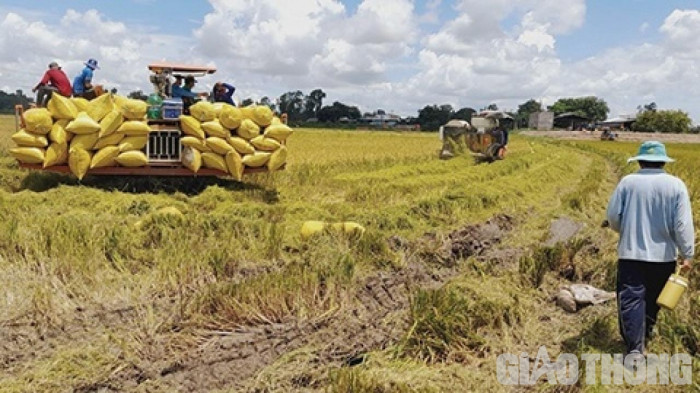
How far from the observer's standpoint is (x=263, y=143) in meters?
8.94

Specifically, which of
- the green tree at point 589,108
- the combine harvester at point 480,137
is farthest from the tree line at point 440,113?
the combine harvester at point 480,137

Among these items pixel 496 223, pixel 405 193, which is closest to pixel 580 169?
pixel 405 193

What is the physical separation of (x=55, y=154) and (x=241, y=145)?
8.46ft

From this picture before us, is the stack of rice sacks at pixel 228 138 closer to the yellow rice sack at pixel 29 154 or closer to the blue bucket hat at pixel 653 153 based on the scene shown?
the yellow rice sack at pixel 29 154

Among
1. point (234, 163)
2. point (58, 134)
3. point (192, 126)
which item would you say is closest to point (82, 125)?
point (58, 134)

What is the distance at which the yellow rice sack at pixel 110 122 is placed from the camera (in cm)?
838

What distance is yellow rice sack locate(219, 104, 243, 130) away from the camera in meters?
8.74

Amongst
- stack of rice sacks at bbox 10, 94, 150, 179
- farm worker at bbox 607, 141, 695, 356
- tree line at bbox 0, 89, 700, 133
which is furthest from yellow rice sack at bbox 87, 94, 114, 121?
tree line at bbox 0, 89, 700, 133

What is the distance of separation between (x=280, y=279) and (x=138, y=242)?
6.77 ft

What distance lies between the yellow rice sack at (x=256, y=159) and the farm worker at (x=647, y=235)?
5.88 m

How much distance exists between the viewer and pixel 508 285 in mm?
5156

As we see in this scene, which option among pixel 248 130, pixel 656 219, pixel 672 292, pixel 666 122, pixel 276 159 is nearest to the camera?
pixel 672 292

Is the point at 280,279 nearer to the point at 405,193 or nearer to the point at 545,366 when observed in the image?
the point at 545,366

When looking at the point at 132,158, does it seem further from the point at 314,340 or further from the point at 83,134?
the point at 314,340
